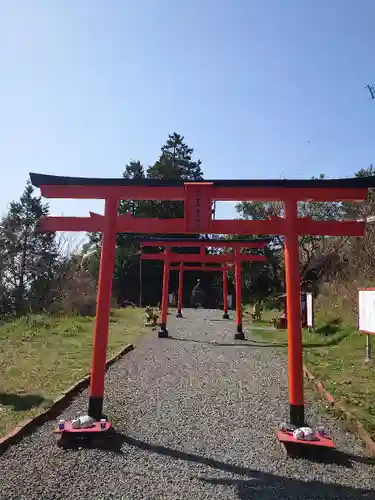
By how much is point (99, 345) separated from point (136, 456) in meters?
1.19

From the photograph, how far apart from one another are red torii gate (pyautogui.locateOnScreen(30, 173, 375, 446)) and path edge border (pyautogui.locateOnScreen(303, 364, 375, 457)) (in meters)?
0.67

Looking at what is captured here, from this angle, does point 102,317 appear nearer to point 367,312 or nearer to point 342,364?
point 367,312

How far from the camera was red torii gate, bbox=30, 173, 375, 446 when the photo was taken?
4977mm

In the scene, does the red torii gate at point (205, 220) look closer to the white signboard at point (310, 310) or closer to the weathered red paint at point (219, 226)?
the weathered red paint at point (219, 226)

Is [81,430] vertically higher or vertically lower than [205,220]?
lower

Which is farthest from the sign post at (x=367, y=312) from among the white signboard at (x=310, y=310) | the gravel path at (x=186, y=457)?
the white signboard at (x=310, y=310)

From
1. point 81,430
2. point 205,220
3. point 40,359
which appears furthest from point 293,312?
point 40,359

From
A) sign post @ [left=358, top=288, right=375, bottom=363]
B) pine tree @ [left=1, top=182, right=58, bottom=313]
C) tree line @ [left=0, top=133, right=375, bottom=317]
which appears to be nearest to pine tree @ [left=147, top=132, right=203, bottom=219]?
tree line @ [left=0, top=133, right=375, bottom=317]

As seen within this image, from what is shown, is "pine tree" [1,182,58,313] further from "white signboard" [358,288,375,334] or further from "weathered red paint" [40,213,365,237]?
"weathered red paint" [40,213,365,237]

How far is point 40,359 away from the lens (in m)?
9.95

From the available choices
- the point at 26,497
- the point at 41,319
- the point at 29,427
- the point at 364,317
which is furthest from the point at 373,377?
the point at 41,319

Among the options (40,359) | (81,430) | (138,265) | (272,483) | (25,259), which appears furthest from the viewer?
(138,265)

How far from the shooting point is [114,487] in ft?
12.3

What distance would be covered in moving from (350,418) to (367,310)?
10.8ft
